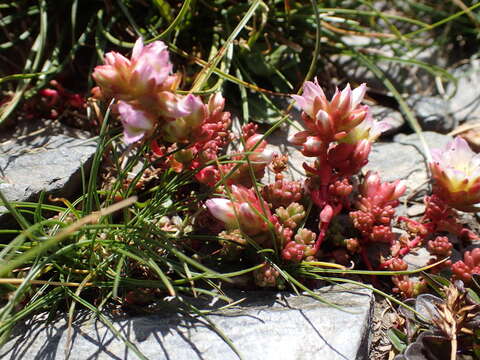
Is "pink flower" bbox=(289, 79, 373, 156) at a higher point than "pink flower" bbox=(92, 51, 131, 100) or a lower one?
lower

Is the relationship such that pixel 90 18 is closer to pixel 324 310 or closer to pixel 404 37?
pixel 404 37

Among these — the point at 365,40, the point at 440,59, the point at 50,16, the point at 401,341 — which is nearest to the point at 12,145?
the point at 50,16

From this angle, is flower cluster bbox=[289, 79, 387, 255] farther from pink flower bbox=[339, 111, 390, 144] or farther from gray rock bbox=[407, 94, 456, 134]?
gray rock bbox=[407, 94, 456, 134]

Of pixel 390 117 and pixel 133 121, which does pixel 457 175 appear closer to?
pixel 390 117

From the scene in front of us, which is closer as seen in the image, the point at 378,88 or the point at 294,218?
the point at 294,218

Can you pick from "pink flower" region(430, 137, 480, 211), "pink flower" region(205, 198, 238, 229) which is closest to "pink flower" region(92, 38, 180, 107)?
"pink flower" region(205, 198, 238, 229)

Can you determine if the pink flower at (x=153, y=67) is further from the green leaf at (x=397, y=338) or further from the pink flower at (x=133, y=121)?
the green leaf at (x=397, y=338)
